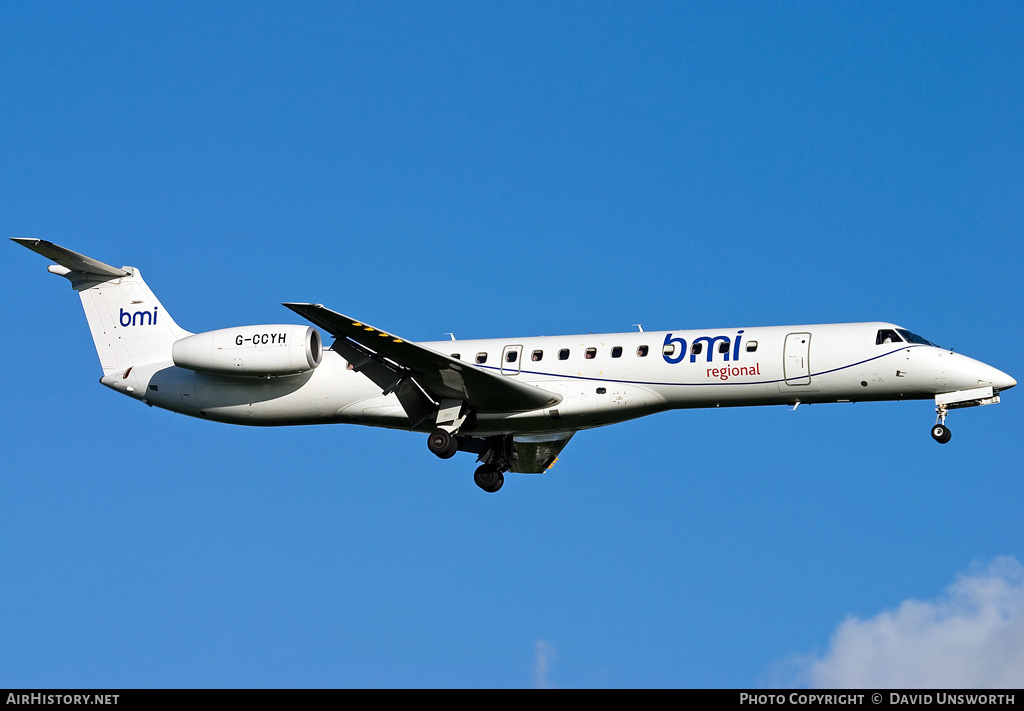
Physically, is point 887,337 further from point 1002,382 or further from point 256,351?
point 256,351

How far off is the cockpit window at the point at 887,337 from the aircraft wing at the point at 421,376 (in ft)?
22.7

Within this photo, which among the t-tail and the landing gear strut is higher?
the t-tail

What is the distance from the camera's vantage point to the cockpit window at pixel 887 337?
27312mm

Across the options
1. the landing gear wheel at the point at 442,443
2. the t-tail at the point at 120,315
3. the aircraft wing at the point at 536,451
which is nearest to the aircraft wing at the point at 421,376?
the landing gear wheel at the point at 442,443

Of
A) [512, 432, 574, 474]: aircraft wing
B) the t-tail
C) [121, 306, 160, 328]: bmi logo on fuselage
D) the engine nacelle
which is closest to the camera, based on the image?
the engine nacelle

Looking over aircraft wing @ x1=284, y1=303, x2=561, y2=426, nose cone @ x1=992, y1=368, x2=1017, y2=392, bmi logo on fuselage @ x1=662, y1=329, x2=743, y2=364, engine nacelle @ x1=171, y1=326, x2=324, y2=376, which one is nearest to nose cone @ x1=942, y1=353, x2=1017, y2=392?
nose cone @ x1=992, y1=368, x2=1017, y2=392

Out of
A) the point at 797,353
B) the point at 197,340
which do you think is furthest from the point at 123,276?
the point at 797,353

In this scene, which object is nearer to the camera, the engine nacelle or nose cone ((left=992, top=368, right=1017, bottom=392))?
nose cone ((left=992, top=368, right=1017, bottom=392))

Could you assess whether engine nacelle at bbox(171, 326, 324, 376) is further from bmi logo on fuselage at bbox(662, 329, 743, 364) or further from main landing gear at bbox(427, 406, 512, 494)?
bmi logo on fuselage at bbox(662, 329, 743, 364)

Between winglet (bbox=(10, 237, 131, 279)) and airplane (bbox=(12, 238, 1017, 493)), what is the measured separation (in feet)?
0.12

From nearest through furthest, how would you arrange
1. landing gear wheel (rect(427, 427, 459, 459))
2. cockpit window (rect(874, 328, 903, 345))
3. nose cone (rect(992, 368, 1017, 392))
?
1. nose cone (rect(992, 368, 1017, 392))
2. cockpit window (rect(874, 328, 903, 345))
3. landing gear wheel (rect(427, 427, 459, 459))

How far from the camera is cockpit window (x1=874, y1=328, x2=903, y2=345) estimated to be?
2731 centimetres
